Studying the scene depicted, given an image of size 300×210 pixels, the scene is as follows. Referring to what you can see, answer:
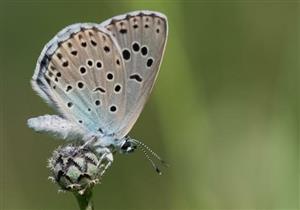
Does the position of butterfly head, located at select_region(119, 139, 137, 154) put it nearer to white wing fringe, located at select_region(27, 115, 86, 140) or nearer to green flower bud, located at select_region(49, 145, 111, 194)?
white wing fringe, located at select_region(27, 115, 86, 140)

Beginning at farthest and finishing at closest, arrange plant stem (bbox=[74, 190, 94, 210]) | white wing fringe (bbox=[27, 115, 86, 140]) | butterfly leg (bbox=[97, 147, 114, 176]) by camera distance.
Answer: white wing fringe (bbox=[27, 115, 86, 140]) < butterfly leg (bbox=[97, 147, 114, 176]) < plant stem (bbox=[74, 190, 94, 210])

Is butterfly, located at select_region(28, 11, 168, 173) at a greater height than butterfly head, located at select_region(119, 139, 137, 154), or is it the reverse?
butterfly, located at select_region(28, 11, 168, 173)

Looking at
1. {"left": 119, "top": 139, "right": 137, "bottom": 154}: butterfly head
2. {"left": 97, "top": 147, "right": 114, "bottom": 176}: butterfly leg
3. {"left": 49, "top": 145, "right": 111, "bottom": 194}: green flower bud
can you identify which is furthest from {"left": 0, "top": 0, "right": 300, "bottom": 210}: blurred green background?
{"left": 49, "top": 145, "right": 111, "bottom": 194}: green flower bud

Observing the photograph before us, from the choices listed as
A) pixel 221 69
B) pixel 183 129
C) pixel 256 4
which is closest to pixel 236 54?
pixel 221 69

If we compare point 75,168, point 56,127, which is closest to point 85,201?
point 75,168

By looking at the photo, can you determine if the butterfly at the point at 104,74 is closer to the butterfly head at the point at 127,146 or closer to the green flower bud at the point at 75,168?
the butterfly head at the point at 127,146

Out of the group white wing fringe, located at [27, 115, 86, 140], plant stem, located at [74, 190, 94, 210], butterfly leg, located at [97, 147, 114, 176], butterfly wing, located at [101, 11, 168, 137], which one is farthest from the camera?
butterfly wing, located at [101, 11, 168, 137]

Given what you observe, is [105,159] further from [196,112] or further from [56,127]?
[196,112]

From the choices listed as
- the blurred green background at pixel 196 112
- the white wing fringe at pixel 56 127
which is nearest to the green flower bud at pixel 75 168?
the white wing fringe at pixel 56 127
